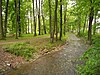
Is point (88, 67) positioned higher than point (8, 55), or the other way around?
point (88, 67)

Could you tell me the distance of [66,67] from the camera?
1298cm

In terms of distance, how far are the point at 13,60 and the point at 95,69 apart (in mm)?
9198

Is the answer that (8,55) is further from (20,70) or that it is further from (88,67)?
(88,67)

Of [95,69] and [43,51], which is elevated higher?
[95,69]

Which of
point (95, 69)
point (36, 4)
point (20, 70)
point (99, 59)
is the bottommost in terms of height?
point (20, 70)

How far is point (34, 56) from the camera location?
16.8 metres

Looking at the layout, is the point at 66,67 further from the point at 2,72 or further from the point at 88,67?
the point at 88,67

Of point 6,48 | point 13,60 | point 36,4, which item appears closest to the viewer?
point 13,60

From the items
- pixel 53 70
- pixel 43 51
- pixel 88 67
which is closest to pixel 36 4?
pixel 43 51

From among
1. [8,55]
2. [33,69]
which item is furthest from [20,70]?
[8,55]

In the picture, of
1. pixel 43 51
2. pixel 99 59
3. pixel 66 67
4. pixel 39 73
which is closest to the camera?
pixel 99 59

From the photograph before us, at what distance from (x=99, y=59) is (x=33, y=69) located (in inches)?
284

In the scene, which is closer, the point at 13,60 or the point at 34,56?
the point at 13,60

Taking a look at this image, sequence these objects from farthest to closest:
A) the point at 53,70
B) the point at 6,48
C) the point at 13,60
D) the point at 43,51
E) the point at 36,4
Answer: the point at 36,4, the point at 43,51, the point at 6,48, the point at 13,60, the point at 53,70
